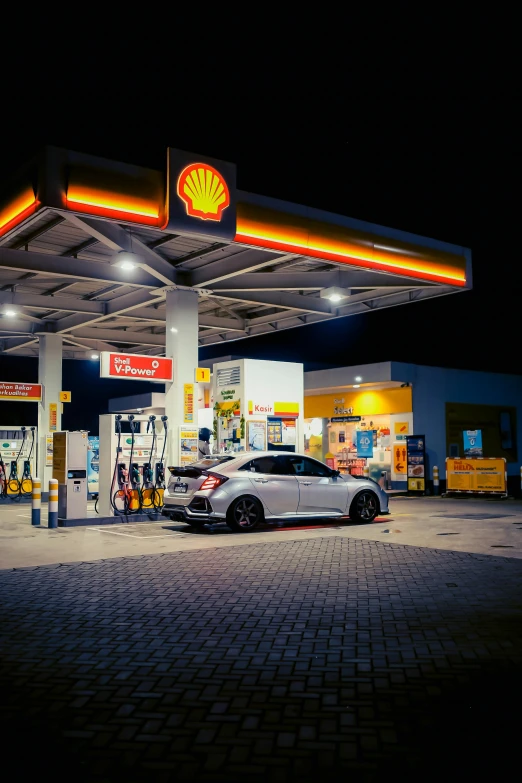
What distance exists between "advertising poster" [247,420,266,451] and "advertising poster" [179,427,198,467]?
2.63 m

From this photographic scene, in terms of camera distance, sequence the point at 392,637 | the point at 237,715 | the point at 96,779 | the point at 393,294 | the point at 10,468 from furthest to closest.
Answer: the point at 10,468 → the point at 393,294 → the point at 392,637 → the point at 237,715 → the point at 96,779

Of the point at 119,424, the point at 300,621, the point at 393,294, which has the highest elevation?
the point at 393,294

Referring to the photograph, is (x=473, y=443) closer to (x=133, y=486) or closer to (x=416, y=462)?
(x=416, y=462)

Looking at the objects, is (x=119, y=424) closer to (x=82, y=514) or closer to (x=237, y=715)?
(x=82, y=514)

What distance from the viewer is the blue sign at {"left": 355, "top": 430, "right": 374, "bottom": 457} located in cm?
2948

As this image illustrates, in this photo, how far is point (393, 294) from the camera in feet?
66.9

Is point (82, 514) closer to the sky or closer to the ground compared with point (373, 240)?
closer to the ground

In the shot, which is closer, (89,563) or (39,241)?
(89,563)

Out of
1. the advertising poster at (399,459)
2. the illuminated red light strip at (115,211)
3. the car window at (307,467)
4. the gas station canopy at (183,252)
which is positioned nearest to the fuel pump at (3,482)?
the gas station canopy at (183,252)

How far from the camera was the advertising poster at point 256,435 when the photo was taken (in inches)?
782

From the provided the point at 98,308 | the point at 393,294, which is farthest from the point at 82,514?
the point at 393,294

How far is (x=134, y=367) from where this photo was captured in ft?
55.1

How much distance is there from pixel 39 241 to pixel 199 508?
6.90 meters

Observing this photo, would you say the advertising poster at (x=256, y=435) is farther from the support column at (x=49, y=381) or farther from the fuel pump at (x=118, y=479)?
the support column at (x=49, y=381)
